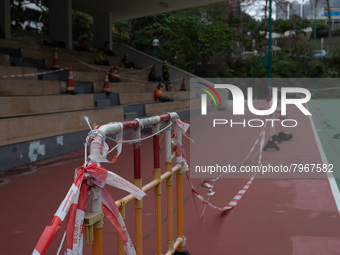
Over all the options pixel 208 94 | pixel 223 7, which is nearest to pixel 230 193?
pixel 208 94

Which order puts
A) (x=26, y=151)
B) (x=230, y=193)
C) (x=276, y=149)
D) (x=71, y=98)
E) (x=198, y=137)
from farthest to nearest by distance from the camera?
(x=198, y=137) → (x=71, y=98) → (x=276, y=149) → (x=26, y=151) → (x=230, y=193)

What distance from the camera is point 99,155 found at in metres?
2.53

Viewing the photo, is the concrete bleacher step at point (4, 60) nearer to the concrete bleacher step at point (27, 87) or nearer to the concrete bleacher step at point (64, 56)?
the concrete bleacher step at point (27, 87)

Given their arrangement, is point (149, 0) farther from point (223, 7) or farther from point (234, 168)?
point (223, 7)

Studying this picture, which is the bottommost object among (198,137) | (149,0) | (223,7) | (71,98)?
(198,137)

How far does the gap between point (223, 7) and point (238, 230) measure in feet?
168

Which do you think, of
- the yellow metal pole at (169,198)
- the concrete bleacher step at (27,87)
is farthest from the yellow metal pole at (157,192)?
the concrete bleacher step at (27,87)

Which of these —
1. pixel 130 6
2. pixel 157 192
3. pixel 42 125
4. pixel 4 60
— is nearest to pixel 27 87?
pixel 4 60

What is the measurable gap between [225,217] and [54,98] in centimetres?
810

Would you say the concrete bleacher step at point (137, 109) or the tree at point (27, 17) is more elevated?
the tree at point (27, 17)

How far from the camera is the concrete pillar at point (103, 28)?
2916cm

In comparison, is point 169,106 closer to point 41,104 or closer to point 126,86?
point 126,86

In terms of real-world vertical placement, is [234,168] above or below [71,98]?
below

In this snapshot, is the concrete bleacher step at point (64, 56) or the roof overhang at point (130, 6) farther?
the roof overhang at point (130, 6)
